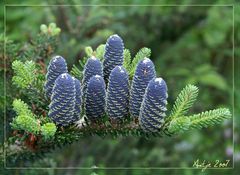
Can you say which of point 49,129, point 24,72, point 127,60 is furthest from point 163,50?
point 49,129

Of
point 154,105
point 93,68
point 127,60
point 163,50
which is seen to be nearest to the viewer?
point 154,105

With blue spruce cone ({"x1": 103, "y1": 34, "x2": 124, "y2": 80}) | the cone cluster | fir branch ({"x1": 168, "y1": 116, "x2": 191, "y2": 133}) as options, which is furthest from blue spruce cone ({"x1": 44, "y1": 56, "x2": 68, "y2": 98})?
fir branch ({"x1": 168, "y1": 116, "x2": 191, "y2": 133})

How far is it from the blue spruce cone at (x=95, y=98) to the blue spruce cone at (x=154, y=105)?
0.10m

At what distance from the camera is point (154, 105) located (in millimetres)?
1123

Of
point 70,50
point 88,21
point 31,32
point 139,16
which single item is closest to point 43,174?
point 70,50

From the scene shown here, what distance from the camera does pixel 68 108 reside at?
116cm

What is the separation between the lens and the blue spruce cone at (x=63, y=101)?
1140mm

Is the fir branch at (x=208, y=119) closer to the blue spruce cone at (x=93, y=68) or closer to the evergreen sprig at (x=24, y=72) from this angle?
the blue spruce cone at (x=93, y=68)

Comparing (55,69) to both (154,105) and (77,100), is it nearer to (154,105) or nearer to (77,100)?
(77,100)

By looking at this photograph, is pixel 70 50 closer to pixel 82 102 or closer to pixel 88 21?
pixel 88 21

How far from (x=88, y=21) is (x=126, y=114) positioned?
99cm

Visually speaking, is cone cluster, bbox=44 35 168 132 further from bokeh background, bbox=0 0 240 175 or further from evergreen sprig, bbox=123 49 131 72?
bokeh background, bbox=0 0 240 175

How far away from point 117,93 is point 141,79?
0.06m

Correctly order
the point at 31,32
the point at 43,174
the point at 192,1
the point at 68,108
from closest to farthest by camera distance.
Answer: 1. the point at 68,108
2. the point at 43,174
3. the point at 31,32
4. the point at 192,1
